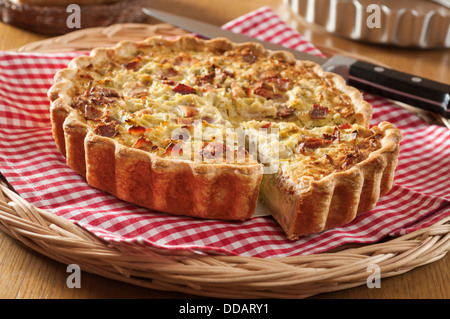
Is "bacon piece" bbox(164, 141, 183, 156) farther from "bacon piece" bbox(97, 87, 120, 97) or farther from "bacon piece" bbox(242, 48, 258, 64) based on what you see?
"bacon piece" bbox(242, 48, 258, 64)

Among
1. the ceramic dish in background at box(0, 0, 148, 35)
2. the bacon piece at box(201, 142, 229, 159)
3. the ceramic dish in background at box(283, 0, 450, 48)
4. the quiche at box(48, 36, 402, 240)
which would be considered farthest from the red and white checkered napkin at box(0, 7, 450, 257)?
the ceramic dish in background at box(283, 0, 450, 48)

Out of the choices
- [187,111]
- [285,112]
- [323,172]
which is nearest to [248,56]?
[285,112]

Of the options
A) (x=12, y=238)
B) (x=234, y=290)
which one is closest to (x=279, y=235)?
(x=234, y=290)

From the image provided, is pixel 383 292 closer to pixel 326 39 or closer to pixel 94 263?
pixel 94 263

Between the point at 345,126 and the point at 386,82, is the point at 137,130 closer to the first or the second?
the point at 345,126

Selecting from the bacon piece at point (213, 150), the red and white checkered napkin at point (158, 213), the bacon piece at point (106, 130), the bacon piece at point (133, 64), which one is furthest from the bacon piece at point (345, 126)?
the bacon piece at point (133, 64)

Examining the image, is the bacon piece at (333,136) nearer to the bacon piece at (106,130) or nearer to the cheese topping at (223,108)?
the cheese topping at (223,108)

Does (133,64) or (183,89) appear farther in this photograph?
(133,64)
